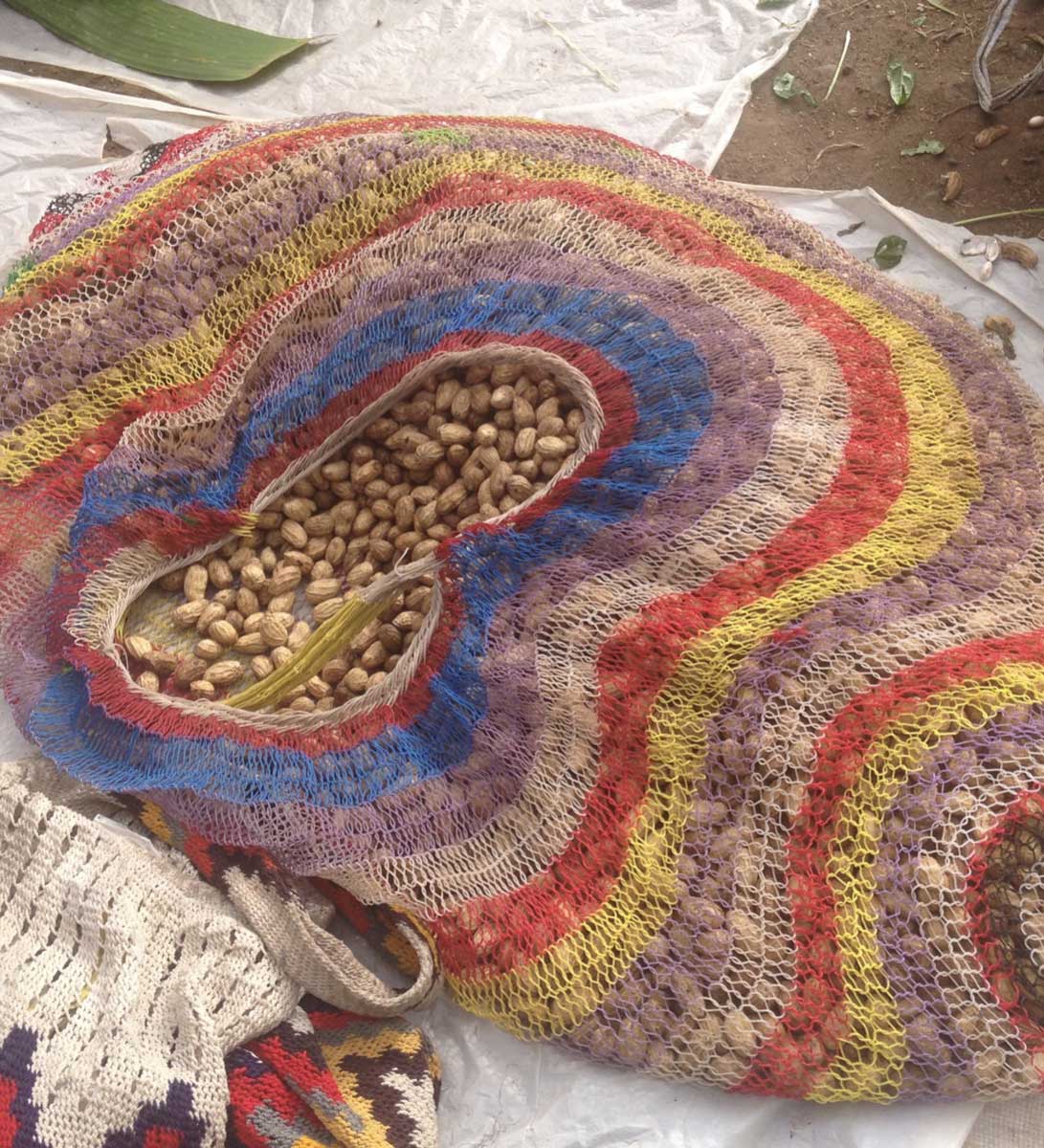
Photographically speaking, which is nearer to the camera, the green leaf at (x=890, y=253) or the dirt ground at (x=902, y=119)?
the green leaf at (x=890, y=253)

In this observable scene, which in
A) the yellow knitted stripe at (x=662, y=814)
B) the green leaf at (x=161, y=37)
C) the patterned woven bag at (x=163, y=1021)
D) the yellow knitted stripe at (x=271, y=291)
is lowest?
the patterned woven bag at (x=163, y=1021)

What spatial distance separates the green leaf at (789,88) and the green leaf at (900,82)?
0.15m

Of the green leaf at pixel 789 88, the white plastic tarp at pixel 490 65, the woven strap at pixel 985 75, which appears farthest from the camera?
the green leaf at pixel 789 88

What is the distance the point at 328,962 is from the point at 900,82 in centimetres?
184

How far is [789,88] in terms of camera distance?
1938 millimetres

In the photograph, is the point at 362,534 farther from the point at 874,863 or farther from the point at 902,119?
the point at 902,119

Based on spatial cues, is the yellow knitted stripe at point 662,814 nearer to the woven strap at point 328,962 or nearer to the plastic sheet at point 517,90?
the woven strap at point 328,962

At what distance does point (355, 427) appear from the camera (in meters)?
1.31

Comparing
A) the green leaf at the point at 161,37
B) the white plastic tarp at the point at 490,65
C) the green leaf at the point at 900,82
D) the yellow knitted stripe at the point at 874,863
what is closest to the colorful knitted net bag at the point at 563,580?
the yellow knitted stripe at the point at 874,863

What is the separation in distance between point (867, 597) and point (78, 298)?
96 centimetres

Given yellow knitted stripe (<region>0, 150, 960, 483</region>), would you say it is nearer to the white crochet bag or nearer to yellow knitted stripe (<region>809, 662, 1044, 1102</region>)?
the white crochet bag

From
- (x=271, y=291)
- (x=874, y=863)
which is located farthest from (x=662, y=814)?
(x=271, y=291)

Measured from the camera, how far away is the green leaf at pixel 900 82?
1942 mm

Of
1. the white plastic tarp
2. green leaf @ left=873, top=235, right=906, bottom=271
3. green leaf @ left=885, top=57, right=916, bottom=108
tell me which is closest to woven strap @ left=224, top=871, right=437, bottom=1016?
green leaf @ left=873, top=235, right=906, bottom=271
